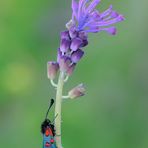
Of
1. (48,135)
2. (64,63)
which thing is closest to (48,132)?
(48,135)

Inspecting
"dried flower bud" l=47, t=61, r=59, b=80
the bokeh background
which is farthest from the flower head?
the bokeh background

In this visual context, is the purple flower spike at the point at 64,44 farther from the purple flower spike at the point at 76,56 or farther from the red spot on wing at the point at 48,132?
the red spot on wing at the point at 48,132

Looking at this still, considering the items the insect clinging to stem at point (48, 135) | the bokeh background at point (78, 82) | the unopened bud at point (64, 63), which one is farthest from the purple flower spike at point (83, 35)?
the bokeh background at point (78, 82)

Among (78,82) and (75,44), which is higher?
(75,44)

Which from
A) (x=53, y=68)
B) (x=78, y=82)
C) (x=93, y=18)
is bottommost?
(x=78, y=82)

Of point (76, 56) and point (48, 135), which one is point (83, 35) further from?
point (48, 135)

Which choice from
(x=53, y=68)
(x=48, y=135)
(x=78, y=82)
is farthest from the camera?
(x=78, y=82)
